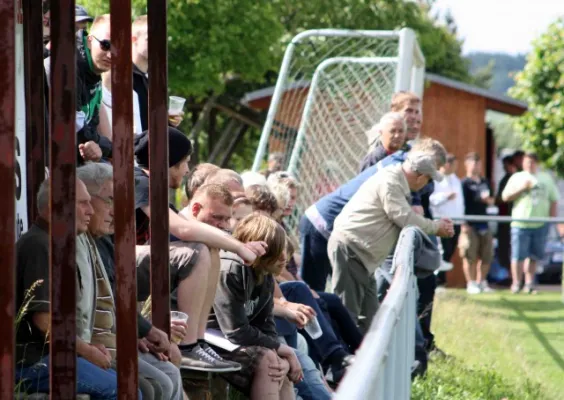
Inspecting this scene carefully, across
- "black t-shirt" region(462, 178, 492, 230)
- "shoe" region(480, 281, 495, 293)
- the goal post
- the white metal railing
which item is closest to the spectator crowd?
the white metal railing

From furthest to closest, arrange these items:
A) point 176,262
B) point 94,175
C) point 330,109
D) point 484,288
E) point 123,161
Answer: point 484,288, point 330,109, point 176,262, point 94,175, point 123,161

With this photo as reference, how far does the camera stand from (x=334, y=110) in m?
A: 14.7

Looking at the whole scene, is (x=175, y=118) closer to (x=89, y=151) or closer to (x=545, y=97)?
(x=89, y=151)

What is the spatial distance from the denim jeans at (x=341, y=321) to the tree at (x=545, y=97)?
1908 cm

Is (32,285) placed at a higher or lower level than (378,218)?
higher

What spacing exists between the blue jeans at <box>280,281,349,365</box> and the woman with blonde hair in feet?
4.76

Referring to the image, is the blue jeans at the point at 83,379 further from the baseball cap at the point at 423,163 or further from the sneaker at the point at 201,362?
the baseball cap at the point at 423,163

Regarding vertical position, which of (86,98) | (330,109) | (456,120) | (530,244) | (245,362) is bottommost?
(530,244)

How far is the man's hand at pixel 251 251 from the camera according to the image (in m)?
6.20

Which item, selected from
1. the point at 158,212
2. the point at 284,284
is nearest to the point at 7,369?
the point at 158,212

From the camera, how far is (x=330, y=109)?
1490 cm

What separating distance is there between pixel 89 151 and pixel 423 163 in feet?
12.8

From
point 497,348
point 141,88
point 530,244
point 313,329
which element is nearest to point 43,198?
point 141,88

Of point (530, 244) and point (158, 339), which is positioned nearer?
point (158, 339)
